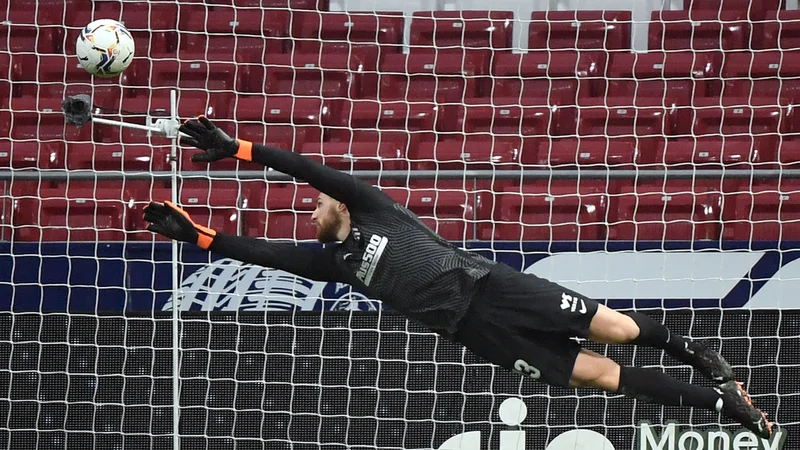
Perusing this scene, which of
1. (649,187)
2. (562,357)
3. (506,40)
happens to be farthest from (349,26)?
(562,357)

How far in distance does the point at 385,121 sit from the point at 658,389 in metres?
3.73

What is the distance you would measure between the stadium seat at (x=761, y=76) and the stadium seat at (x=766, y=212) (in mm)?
940

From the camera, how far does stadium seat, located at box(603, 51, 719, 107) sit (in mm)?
Result: 8414

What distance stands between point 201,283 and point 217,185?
1.33m

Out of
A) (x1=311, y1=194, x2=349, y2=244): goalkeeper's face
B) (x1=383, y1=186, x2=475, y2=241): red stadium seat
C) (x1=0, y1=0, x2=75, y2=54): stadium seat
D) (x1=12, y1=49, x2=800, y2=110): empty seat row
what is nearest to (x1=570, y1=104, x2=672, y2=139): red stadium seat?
(x1=12, y1=49, x2=800, y2=110): empty seat row

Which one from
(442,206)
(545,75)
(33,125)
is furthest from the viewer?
(33,125)

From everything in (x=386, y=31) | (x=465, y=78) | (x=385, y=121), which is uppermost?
(x=386, y=31)

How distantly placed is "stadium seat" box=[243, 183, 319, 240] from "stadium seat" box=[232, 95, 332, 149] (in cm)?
67

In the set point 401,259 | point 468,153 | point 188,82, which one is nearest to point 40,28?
point 188,82

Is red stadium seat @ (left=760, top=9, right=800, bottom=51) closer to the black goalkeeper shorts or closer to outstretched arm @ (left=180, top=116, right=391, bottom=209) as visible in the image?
the black goalkeeper shorts

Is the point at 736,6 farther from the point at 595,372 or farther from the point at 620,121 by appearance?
the point at 595,372

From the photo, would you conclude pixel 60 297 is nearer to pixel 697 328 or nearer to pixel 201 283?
pixel 201 283

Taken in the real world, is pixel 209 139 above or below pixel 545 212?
above

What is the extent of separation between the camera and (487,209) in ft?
24.9
